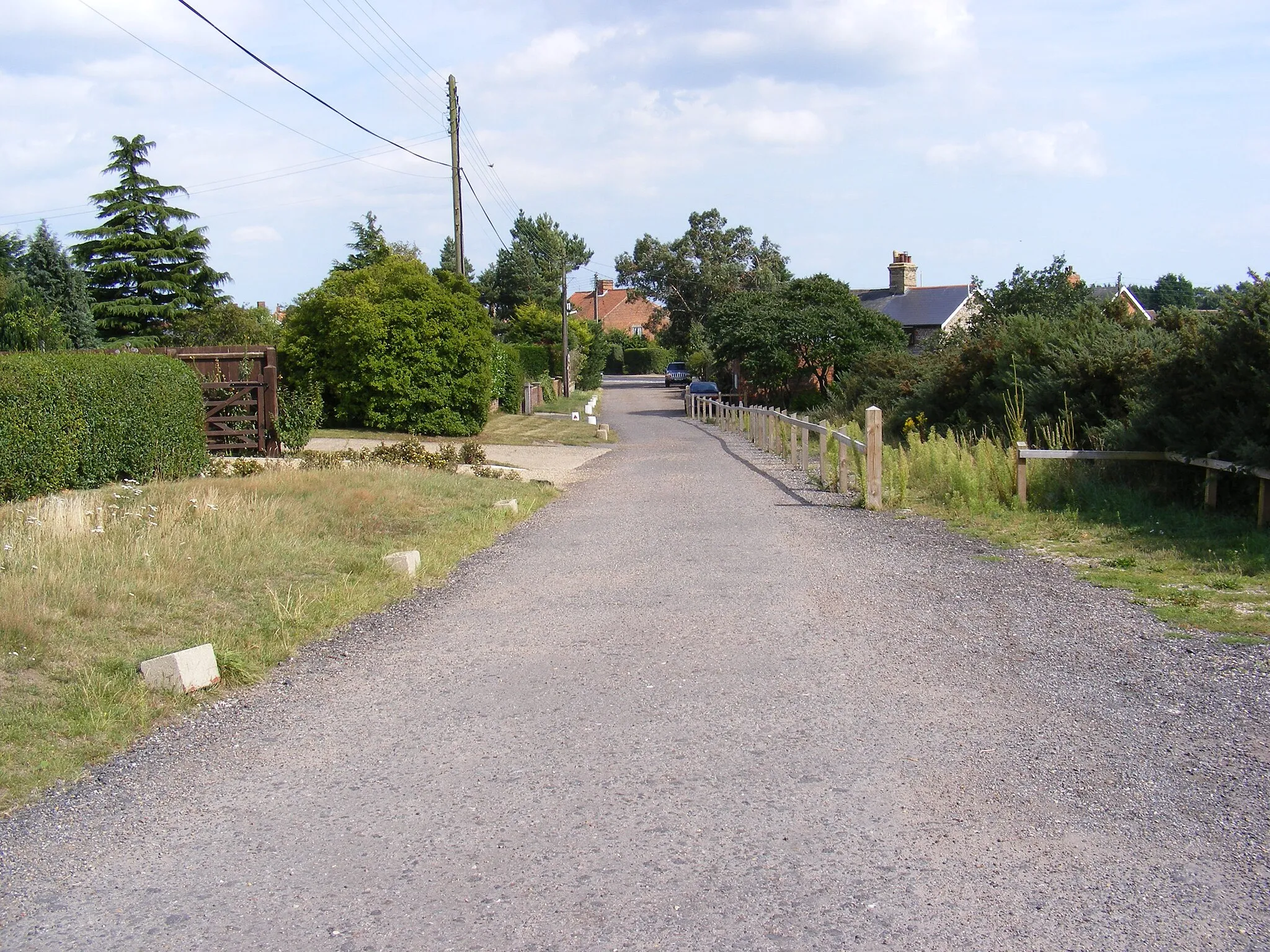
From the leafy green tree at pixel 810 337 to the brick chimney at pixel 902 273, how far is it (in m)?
16.6

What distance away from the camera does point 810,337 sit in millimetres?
47812

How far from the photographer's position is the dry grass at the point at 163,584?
5.90 meters

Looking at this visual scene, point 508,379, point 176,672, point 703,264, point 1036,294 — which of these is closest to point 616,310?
point 703,264

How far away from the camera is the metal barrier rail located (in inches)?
572

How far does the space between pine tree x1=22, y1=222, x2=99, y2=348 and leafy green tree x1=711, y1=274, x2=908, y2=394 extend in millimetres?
26195

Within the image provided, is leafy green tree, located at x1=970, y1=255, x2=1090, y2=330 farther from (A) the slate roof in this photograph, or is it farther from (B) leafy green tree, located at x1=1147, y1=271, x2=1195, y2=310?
(B) leafy green tree, located at x1=1147, y1=271, x2=1195, y2=310

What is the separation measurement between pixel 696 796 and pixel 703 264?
9468cm

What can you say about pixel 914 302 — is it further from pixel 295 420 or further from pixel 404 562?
pixel 404 562

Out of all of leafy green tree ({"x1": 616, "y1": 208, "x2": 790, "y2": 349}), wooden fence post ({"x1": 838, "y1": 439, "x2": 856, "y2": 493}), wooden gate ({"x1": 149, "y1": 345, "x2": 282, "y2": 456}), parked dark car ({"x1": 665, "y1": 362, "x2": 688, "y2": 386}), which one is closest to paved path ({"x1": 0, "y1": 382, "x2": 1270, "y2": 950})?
wooden fence post ({"x1": 838, "y1": 439, "x2": 856, "y2": 493})

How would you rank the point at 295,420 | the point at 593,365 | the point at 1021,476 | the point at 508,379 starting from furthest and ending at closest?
the point at 593,365
the point at 508,379
the point at 295,420
the point at 1021,476

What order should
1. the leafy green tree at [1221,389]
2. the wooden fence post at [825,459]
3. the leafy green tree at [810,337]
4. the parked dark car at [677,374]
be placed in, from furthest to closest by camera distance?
the parked dark car at [677,374] → the leafy green tree at [810,337] → the wooden fence post at [825,459] → the leafy green tree at [1221,389]

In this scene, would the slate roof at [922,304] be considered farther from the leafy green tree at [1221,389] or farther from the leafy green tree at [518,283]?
the leafy green tree at [1221,389]

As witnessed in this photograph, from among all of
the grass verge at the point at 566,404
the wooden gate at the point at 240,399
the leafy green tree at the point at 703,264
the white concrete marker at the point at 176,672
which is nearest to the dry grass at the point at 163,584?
the white concrete marker at the point at 176,672

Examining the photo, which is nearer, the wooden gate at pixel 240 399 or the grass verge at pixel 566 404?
the wooden gate at pixel 240 399
